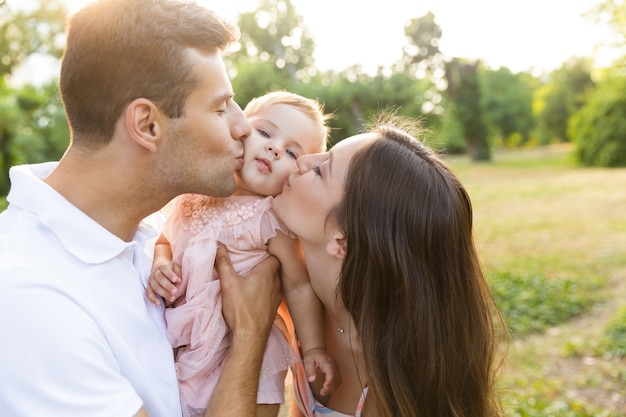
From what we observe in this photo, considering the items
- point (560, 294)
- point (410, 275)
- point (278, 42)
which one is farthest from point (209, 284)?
point (278, 42)

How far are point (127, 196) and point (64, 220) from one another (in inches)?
9.5

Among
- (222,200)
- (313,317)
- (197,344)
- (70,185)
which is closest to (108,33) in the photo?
(70,185)

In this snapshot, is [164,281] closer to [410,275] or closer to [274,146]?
[274,146]

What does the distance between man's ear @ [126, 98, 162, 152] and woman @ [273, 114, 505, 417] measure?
53 centimetres

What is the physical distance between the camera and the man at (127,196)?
70.3 inches

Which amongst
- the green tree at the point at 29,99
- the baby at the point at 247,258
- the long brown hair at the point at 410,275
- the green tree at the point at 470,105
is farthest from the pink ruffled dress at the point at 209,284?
the green tree at the point at 470,105

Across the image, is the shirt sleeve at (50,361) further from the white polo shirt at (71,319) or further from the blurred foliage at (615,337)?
the blurred foliage at (615,337)

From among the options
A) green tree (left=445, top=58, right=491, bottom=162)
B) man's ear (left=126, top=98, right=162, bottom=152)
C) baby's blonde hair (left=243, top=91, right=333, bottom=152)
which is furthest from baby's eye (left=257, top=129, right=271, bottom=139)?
green tree (left=445, top=58, right=491, bottom=162)

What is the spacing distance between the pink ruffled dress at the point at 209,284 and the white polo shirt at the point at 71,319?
0.10 meters

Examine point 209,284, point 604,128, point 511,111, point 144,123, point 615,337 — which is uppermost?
point 144,123

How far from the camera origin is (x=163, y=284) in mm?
2141

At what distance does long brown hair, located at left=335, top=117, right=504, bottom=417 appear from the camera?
212 cm

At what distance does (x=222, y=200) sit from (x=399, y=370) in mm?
916

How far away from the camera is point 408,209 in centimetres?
211
